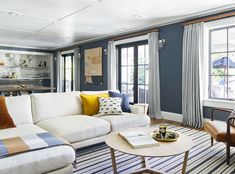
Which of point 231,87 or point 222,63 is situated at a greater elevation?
point 222,63

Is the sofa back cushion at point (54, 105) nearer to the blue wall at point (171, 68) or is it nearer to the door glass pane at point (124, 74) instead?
the blue wall at point (171, 68)

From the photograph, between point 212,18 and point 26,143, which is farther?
point 212,18

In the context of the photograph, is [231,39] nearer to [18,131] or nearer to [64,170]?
[64,170]

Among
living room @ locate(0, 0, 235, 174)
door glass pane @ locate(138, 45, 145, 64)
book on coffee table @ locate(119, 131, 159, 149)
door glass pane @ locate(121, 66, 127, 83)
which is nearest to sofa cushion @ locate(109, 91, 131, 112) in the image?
living room @ locate(0, 0, 235, 174)

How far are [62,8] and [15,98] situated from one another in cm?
193

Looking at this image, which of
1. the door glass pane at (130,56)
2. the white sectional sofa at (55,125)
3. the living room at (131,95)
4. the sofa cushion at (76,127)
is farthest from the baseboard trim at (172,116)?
the sofa cushion at (76,127)

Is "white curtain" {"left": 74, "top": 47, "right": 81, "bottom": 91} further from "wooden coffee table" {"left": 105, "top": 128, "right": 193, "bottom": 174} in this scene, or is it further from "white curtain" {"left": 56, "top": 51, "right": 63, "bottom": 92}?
"wooden coffee table" {"left": 105, "top": 128, "right": 193, "bottom": 174}

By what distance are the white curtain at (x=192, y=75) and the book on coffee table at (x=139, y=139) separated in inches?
95.9

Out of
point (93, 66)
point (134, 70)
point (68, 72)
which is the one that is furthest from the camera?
point (68, 72)

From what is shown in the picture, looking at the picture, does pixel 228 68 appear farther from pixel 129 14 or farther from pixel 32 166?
pixel 32 166

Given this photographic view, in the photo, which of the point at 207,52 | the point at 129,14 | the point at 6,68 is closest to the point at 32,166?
the point at 129,14

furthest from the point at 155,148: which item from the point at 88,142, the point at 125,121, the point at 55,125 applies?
the point at 55,125

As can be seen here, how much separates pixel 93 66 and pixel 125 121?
172 inches

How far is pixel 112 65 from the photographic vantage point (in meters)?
6.32
